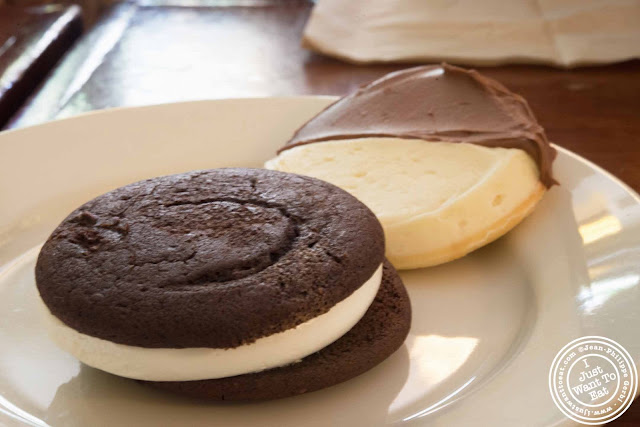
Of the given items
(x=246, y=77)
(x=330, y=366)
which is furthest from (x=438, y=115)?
(x=246, y=77)

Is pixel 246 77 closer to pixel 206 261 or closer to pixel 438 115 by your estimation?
pixel 438 115

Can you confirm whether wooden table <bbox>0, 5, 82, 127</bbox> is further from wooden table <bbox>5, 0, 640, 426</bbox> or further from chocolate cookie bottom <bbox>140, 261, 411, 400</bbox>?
chocolate cookie bottom <bbox>140, 261, 411, 400</bbox>

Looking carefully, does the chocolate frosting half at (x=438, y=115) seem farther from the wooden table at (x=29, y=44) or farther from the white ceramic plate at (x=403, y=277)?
the wooden table at (x=29, y=44)

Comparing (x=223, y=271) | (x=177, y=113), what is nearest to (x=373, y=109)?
(x=177, y=113)

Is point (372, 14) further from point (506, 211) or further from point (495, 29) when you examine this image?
point (506, 211)

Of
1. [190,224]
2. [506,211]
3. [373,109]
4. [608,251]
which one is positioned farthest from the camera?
[373,109]

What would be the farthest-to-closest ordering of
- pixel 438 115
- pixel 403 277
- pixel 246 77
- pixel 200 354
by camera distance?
pixel 246 77, pixel 438 115, pixel 403 277, pixel 200 354
